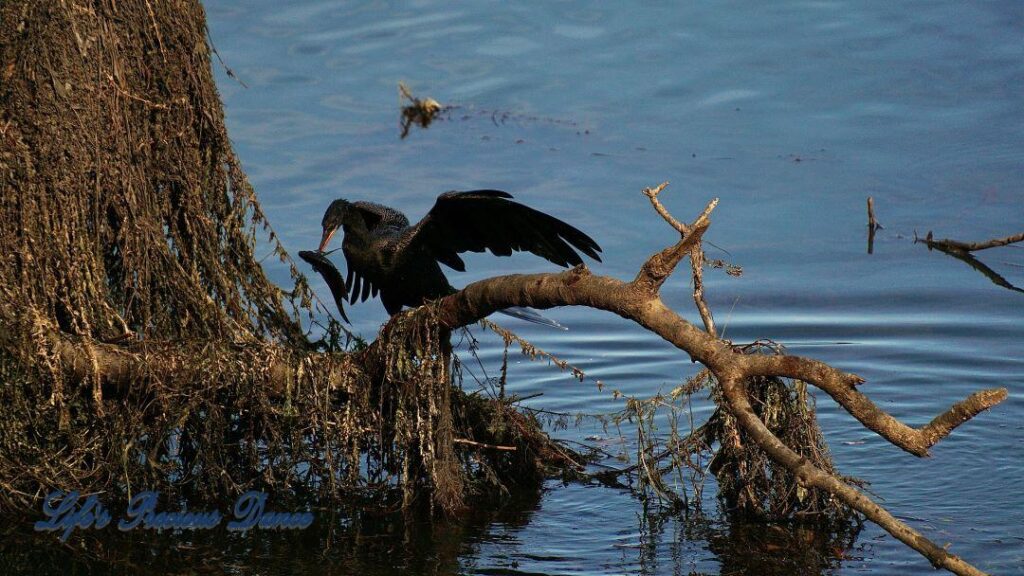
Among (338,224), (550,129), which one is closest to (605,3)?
(550,129)

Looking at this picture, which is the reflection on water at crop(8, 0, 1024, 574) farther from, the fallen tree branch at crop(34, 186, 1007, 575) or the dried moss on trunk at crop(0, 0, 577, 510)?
the fallen tree branch at crop(34, 186, 1007, 575)

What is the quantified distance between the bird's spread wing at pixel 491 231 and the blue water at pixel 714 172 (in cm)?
112

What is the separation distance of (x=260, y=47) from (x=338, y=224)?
7.34m

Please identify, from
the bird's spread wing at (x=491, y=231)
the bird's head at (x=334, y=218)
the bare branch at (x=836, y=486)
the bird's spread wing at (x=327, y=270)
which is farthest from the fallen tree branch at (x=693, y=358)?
the bird's head at (x=334, y=218)

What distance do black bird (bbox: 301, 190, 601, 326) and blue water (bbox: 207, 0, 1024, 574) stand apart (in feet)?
3.63

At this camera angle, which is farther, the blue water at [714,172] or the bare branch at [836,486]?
the blue water at [714,172]

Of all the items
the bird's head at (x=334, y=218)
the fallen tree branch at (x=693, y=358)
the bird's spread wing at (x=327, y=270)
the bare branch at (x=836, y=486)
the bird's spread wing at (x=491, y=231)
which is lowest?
the bare branch at (x=836, y=486)

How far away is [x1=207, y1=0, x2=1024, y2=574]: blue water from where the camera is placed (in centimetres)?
574

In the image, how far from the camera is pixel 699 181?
400 inches

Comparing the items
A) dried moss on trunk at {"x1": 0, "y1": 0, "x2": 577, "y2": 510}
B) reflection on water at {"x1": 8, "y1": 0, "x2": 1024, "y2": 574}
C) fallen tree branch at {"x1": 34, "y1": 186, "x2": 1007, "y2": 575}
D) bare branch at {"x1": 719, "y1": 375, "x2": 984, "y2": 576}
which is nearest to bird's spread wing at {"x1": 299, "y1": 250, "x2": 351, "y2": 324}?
dried moss on trunk at {"x1": 0, "y1": 0, "x2": 577, "y2": 510}

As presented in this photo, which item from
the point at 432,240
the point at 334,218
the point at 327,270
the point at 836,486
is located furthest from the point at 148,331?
the point at 836,486

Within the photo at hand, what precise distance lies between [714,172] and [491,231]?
17.1 feet

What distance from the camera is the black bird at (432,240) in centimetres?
519

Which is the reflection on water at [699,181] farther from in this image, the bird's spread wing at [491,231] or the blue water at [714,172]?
the bird's spread wing at [491,231]
